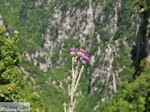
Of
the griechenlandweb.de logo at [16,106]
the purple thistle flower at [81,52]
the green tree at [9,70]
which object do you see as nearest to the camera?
the griechenlandweb.de logo at [16,106]

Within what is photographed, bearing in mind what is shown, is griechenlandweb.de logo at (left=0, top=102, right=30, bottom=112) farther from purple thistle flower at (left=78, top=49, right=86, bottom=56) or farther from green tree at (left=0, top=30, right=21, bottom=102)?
green tree at (left=0, top=30, right=21, bottom=102)

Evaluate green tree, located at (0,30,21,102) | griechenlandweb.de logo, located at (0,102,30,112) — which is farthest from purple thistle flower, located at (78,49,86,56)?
green tree, located at (0,30,21,102)

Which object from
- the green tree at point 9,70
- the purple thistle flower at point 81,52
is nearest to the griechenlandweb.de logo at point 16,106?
the purple thistle flower at point 81,52

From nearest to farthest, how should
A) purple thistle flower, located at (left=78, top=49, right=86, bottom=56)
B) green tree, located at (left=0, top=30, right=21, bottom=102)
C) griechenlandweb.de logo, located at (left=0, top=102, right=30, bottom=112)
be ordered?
griechenlandweb.de logo, located at (left=0, top=102, right=30, bottom=112), purple thistle flower, located at (left=78, top=49, right=86, bottom=56), green tree, located at (left=0, top=30, right=21, bottom=102)

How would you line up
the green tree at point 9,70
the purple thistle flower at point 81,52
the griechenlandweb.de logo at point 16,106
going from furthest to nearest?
the green tree at point 9,70 → the purple thistle flower at point 81,52 → the griechenlandweb.de logo at point 16,106

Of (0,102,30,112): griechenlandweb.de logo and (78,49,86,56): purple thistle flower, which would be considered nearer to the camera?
(0,102,30,112): griechenlandweb.de logo

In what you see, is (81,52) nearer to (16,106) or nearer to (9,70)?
(16,106)

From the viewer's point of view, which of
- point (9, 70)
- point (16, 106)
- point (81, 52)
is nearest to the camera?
point (16, 106)

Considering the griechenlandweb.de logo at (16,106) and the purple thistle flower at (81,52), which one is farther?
the purple thistle flower at (81,52)

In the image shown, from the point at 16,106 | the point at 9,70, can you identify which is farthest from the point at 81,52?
the point at 9,70

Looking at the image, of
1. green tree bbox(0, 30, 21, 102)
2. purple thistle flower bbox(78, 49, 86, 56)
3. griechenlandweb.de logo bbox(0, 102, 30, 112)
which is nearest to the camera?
griechenlandweb.de logo bbox(0, 102, 30, 112)

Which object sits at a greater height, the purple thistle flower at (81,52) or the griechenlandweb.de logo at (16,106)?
the purple thistle flower at (81,52)

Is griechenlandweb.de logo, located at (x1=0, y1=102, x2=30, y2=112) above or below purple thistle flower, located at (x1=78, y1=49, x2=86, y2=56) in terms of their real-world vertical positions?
below

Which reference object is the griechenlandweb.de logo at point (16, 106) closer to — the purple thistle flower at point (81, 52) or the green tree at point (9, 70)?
the purple thistle flower at point (81, 52)
